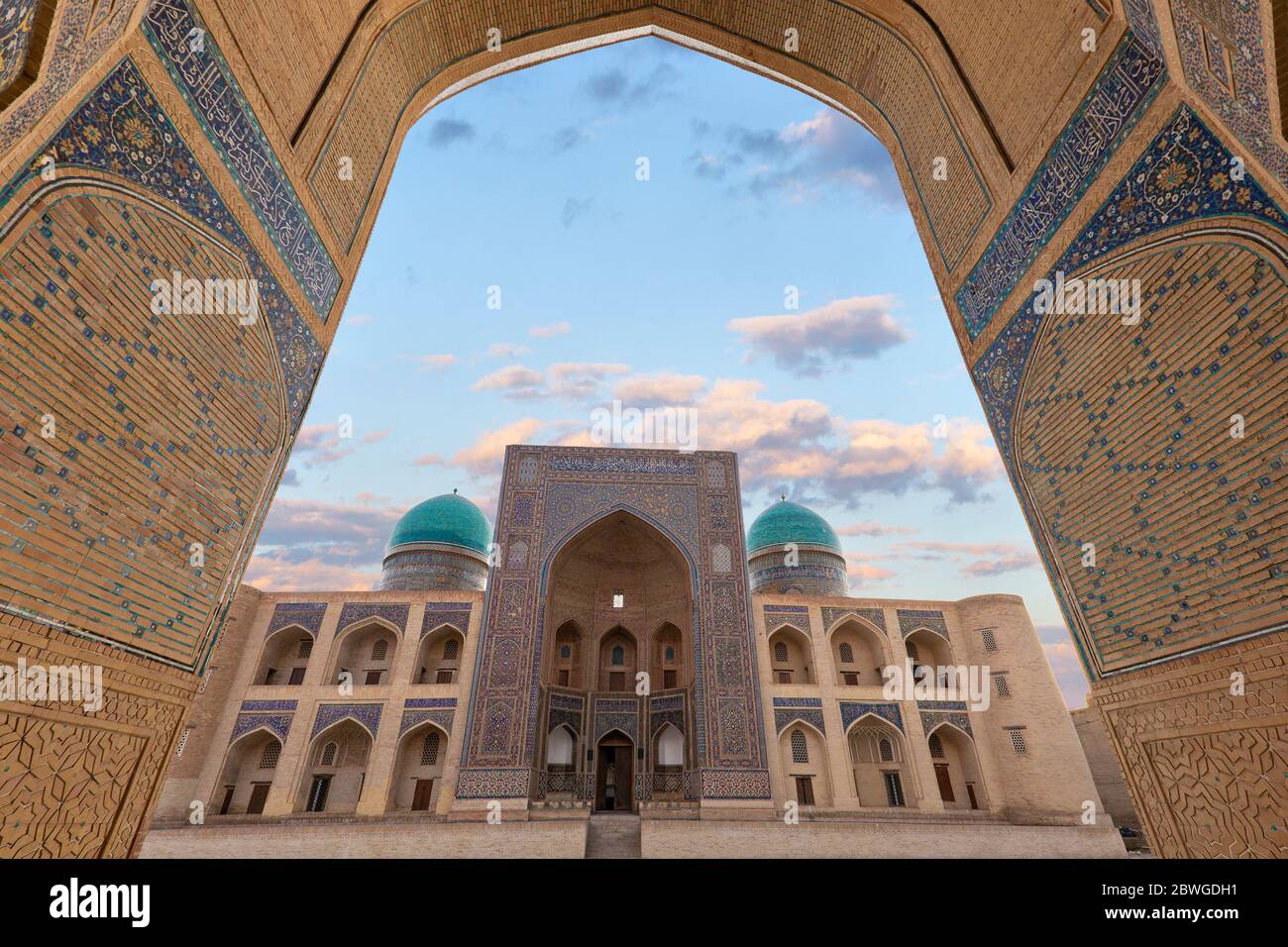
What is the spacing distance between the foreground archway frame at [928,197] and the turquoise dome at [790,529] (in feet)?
53.3

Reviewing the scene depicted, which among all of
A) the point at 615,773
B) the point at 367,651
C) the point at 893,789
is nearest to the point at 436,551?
the point at 367,651

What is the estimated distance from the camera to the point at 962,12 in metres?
5.20

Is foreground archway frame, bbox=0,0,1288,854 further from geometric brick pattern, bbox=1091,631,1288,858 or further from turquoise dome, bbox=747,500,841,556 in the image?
turquoise dome, bbox=747,500,841,556

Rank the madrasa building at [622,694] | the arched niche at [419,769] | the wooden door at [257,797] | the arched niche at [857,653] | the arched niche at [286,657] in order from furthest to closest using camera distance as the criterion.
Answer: the arched niche at [857,653], the arched niche at [286,657], the arched niche at [419,769], the wooden door at [257,797], the madrasa building at [622,694]

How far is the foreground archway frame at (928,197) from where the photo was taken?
2857mm

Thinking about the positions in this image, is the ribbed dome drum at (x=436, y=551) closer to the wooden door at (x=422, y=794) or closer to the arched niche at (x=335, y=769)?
the arched niche at (x=335, y=769)

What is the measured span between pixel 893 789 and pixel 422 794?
36.2 feet

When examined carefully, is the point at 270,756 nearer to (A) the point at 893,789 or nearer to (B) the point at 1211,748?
(A) the point at 893,789

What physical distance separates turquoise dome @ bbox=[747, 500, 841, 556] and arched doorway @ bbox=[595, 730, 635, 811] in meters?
8.14

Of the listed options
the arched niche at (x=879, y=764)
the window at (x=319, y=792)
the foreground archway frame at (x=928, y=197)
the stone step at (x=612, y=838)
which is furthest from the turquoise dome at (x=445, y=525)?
the foreground archway frame at (x=928, y=197)

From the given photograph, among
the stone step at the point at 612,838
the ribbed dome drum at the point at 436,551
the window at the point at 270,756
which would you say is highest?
the ribbed dome drum at the point at 436,551

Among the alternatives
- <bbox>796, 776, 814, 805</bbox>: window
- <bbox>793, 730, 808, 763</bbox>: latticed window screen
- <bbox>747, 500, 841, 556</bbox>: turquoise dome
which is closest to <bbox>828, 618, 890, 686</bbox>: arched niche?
<bbox>793, 730, 808, 763</bbox>: latticed window screen

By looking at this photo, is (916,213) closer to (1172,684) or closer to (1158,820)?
(1172,684)

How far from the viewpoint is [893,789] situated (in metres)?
14.7
